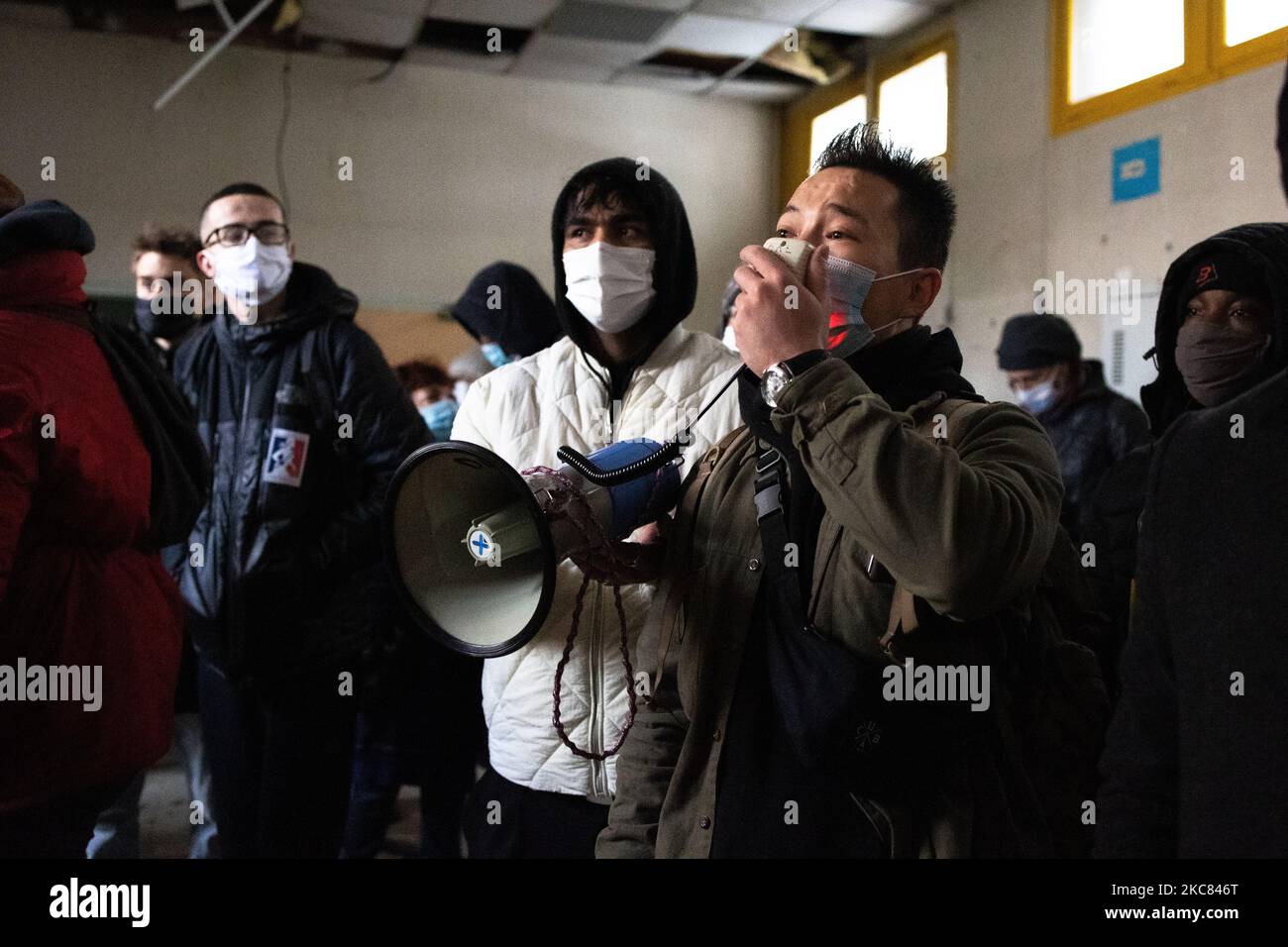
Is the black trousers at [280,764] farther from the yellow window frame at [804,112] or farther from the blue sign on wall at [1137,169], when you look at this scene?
the yellow window frame at [804,112]

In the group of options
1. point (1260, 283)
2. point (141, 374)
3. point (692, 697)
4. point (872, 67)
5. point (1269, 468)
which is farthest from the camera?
point (872, 67)

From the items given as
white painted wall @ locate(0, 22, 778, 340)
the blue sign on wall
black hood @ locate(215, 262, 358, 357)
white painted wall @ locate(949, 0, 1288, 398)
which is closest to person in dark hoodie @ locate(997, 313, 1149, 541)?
white painted wall @ locate(949, 0, 1288, 398)

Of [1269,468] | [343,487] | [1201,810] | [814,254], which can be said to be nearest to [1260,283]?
[814,254]

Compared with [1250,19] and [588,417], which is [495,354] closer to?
[588,417]

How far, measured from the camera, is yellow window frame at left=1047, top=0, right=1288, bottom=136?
382 cm

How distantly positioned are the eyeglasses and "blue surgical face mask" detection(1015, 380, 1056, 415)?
7.31 feet

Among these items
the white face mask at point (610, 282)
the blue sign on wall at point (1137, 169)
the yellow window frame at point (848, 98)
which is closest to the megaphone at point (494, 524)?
the white face mask at point (610, 282)

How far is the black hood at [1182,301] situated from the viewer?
1443mm

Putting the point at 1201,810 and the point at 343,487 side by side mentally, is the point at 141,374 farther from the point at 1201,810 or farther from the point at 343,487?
the point at 1201,810

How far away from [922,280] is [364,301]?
5.99m

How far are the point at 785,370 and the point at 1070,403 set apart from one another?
8.45ft

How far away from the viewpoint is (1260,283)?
63.4 inches

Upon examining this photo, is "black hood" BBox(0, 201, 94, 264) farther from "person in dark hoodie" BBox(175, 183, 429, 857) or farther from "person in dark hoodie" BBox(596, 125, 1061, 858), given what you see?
"person in dark hoodie" BBox(596, 125, 1061, 858)
